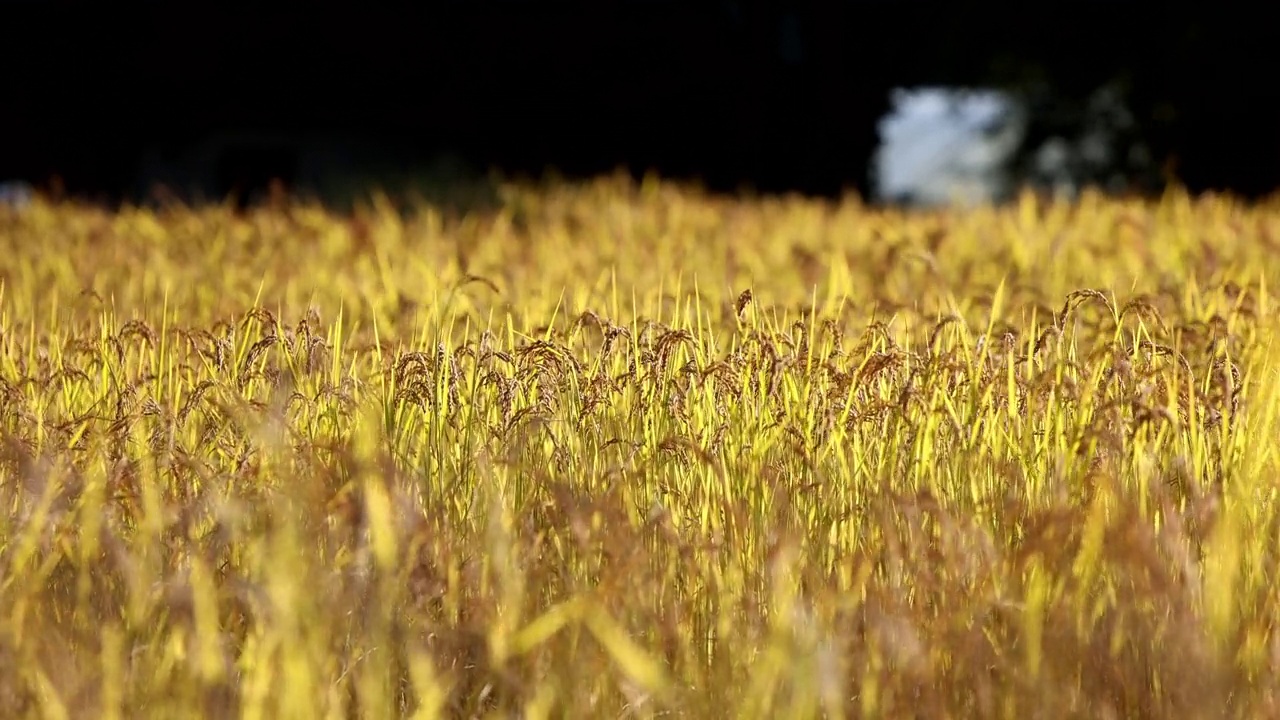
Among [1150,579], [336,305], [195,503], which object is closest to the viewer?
[1150,579]

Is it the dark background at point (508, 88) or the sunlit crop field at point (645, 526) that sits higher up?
the dark background at point (508, 88)

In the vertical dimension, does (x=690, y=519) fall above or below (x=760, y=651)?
above

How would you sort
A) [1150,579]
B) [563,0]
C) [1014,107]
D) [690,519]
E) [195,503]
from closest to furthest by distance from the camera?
[1150,579] < [195,503] < [690,519] < [563,0] < [1014,107]

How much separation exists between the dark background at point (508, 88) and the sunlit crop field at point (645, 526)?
254 inches

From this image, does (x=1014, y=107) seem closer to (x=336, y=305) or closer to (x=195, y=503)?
(x=336, y=305)

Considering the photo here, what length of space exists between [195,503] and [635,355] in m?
0.73

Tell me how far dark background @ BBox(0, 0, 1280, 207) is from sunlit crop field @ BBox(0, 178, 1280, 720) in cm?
645

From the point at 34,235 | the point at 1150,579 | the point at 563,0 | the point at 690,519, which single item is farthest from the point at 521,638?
the point at 563,0

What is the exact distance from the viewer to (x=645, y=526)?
2.06m

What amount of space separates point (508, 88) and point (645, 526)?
782cm

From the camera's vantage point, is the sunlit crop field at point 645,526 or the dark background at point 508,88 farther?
the dark background at point 508,88

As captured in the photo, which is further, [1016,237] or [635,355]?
[1016,237]

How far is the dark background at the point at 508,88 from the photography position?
9555 millimetres

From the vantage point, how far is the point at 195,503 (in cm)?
203
